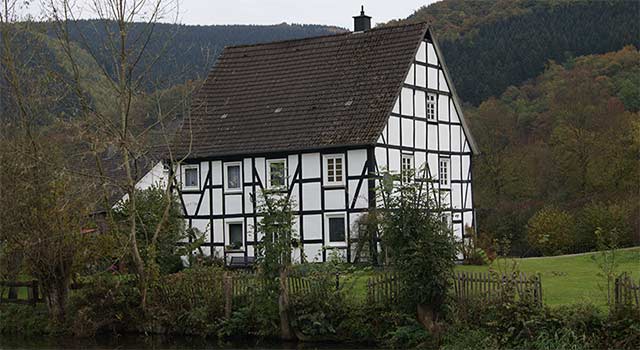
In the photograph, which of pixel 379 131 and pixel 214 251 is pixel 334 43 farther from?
pixel 214 251

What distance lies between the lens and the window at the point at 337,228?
35.7 meters

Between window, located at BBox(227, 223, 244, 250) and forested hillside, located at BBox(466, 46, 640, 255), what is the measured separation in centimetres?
1292

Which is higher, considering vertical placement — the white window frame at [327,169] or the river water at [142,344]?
the white window frame at [327,169]

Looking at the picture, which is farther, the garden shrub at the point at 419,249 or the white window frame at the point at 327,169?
the white window frame at the point at 327,169

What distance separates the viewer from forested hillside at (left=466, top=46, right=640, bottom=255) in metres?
43.3

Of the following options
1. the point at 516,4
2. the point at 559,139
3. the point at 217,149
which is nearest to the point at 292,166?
the point at 217,149

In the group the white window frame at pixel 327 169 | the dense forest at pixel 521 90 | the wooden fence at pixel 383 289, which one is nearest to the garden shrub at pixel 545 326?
the wooden fence at pixel 383 289

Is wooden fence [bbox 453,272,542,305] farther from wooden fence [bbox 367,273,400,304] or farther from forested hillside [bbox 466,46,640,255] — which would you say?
forested hillside [bbox 466,46,640,255]

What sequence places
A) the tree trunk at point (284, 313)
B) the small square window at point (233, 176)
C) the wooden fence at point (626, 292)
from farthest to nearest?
1. the small square window at point (233, 176)
2. the tree trunk at point (284, 313)
3. the wooden fence at point (626, 292)

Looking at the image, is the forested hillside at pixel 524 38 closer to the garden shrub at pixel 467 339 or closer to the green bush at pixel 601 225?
the green bush at pixel 601 225

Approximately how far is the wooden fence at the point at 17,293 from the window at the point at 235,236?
9644 millimetres

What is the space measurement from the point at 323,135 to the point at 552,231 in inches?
487

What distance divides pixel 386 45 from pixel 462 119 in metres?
4.43

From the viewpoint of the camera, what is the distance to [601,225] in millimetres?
40594
